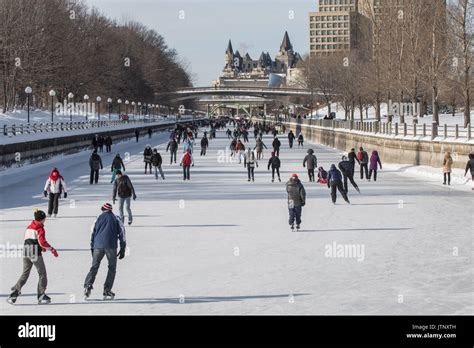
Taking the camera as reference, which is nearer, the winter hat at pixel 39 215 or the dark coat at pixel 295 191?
the winter hat at pixel 39 215

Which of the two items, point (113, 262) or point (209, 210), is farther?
point (209, 210)

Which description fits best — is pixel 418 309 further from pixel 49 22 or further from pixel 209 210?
pixel 49 22

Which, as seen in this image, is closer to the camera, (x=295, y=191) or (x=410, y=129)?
(x=295, y=191)

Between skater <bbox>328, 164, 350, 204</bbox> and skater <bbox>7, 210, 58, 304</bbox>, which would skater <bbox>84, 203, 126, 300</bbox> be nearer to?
skater <bbox>7, 210, 58, 304</bbox>

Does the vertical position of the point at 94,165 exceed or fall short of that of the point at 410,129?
it falls short

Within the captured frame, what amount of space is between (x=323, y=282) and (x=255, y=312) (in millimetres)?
2268

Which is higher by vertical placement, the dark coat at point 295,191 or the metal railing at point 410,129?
the metal railing at point 410,129

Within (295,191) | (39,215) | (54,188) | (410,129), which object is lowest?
(54,188)

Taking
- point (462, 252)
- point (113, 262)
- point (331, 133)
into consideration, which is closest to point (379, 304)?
point (113, 262)

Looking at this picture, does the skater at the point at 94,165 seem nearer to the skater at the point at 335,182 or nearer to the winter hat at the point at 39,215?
the skater at the point at 335,182

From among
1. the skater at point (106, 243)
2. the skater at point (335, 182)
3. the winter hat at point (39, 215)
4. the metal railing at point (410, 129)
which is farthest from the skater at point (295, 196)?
the metal railing at point (410, 129)

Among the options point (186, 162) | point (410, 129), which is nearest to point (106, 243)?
point (186, 162)

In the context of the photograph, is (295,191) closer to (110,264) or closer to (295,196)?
(295,196)
